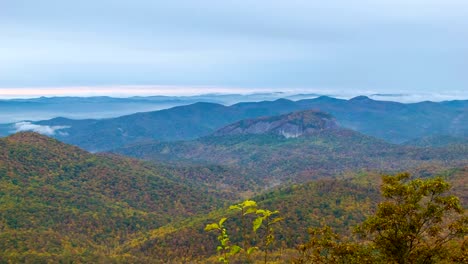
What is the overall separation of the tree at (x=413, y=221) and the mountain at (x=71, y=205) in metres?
83.8

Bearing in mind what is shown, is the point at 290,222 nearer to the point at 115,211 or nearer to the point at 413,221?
the point at 115,211

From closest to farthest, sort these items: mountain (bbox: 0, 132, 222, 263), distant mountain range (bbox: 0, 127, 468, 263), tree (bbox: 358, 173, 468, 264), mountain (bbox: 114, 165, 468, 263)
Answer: tree (bbox: 358, 173, 468, 264)
mountain (bbox: 0, 132, 222, 263)
distant mountain range (bbox: 0, 127, 468, 263)
mountain (bbox: 114, 165, 468, 263)

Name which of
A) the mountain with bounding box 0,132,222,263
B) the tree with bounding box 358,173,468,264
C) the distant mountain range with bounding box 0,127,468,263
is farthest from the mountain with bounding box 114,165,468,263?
the tree with bounding box 358,173,468,264

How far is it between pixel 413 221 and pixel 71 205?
491 feet

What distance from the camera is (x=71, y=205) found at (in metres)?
152

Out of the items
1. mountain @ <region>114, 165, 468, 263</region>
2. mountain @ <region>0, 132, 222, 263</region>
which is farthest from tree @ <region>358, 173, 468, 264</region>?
mountain @ <region>0, 132, 222, 263</region>

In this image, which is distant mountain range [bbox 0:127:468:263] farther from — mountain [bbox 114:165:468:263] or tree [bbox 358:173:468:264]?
tree [bbox 358:173:468:264]

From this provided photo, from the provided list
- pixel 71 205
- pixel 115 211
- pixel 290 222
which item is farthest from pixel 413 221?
pixel 71 205

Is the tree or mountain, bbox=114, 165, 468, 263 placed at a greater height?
the tree

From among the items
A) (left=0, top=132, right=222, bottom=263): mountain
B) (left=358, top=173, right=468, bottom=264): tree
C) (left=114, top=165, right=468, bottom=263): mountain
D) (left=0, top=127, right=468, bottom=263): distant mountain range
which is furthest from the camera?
(left=114, top=165, right=468, bottom=263): mountain

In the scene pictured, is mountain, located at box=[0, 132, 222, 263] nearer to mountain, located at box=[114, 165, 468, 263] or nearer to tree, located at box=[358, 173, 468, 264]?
mountain, located at box=[114, 165, 468, 263]

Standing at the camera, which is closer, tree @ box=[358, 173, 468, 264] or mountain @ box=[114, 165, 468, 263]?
tree @ box=[358, 173, 468, 264]

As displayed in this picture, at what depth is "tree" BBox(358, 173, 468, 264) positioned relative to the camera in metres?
20.0

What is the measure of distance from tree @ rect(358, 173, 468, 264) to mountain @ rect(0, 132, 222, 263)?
83.8 metres
